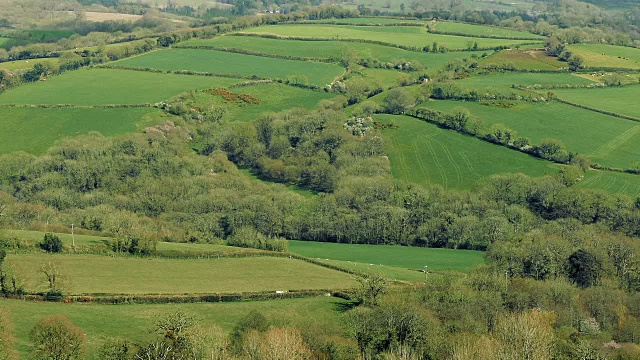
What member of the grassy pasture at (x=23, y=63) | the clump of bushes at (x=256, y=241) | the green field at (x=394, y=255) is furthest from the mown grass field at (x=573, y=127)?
the grassy pasture at (x=23, y=63)

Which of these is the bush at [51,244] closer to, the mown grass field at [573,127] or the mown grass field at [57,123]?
the mown grass field at [57,123]

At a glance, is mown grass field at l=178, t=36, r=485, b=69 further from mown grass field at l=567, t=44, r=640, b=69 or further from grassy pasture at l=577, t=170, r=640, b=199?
grassy pasture at l=577, t=170, r=640, b=199

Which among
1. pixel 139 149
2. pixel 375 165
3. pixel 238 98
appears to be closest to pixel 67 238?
pixel 139 149

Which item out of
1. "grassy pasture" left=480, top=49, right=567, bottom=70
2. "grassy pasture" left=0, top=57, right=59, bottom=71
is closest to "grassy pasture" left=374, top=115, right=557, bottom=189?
"grassy pasture" left=480, top=49, right=567, bottom=70

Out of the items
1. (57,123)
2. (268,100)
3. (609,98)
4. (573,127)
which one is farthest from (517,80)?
(57,123)

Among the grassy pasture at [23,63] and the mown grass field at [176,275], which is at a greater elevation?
the mown grass field at [176,275]
